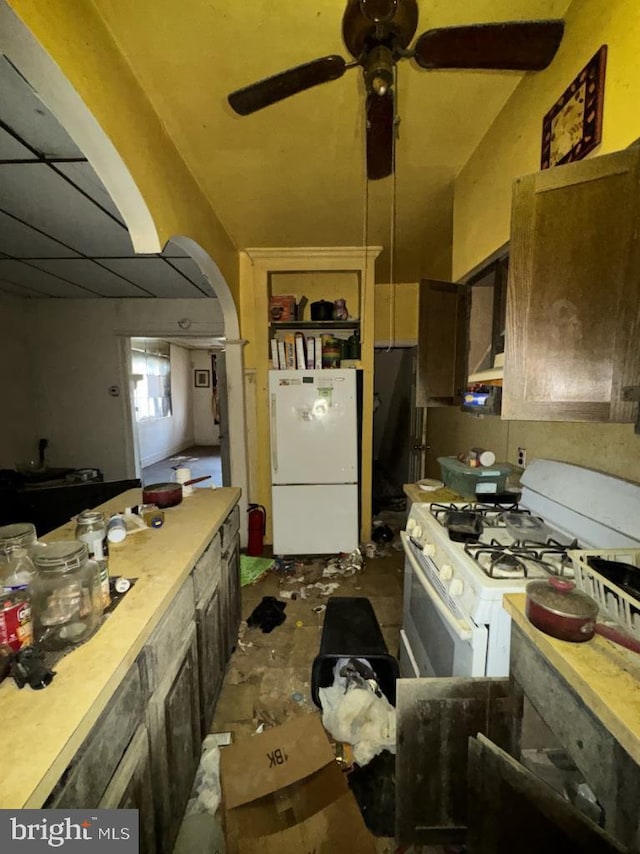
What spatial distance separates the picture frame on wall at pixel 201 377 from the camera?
9023mm

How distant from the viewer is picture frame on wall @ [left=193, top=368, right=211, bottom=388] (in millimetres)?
9023

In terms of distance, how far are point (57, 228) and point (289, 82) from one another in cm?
214

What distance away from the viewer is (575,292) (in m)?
1.03

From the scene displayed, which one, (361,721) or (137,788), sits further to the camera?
(361,721)

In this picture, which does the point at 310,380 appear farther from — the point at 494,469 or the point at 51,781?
the point at 51,781

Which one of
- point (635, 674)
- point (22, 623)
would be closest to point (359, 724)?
point (635, 674)

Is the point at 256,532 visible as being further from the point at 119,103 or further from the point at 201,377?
the point at 201,377

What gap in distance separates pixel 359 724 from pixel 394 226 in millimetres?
2938

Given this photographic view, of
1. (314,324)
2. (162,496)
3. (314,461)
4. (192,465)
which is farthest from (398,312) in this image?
(192,465)

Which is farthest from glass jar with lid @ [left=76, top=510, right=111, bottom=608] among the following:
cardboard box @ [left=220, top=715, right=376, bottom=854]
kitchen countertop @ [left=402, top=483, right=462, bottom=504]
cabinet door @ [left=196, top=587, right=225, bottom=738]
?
kitchen countertop @ [left=402, top=483, right=462, bottom=504]

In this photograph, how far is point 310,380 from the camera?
2879mm

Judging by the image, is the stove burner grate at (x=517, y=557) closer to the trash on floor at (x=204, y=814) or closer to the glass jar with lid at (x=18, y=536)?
the trash on floor at (x=204, y=814)

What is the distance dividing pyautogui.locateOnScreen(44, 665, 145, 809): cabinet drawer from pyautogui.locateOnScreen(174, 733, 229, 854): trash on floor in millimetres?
652

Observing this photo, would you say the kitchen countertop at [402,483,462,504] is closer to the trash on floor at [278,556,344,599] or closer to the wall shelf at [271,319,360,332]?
the trash on floor at [278,556,344,599]
